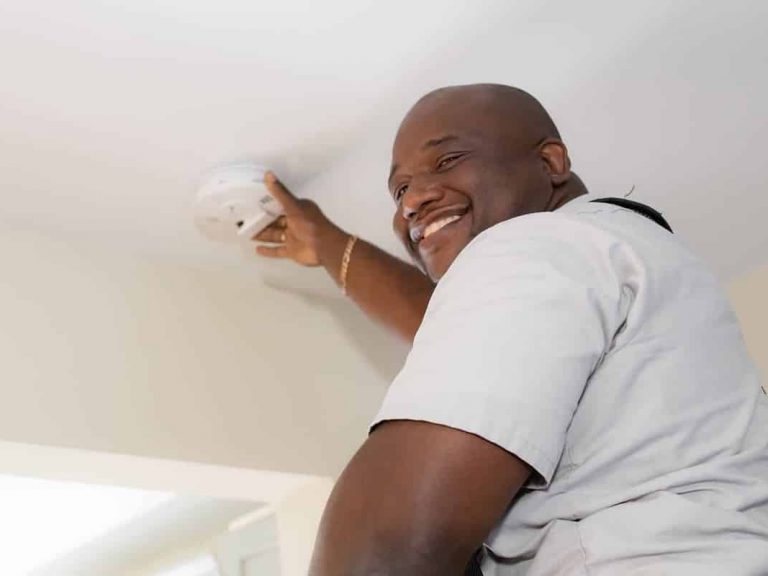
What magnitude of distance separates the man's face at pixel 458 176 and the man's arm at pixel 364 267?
0.35 m

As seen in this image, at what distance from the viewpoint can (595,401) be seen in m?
0.64

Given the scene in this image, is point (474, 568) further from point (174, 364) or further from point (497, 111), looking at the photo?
point (174, 364)

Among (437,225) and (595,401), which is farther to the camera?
(437,225)

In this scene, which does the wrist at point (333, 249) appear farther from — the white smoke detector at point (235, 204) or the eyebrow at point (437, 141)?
the eyebrow at point (437, 141)

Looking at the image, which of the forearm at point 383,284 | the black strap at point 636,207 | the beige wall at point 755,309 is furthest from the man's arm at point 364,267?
the beige wall at point 755,309

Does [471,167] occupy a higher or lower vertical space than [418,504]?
higher

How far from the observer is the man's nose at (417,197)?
0.95m

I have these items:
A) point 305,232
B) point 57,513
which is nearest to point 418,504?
point 305,232

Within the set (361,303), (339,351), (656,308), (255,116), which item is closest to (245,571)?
(339,351)

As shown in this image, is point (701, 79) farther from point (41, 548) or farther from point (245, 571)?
point (41, 548)

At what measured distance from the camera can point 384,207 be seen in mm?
1534

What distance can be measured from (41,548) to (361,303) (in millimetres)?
2073

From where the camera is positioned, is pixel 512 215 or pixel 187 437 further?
pixel 187 437

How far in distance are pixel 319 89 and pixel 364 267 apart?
29 cm
